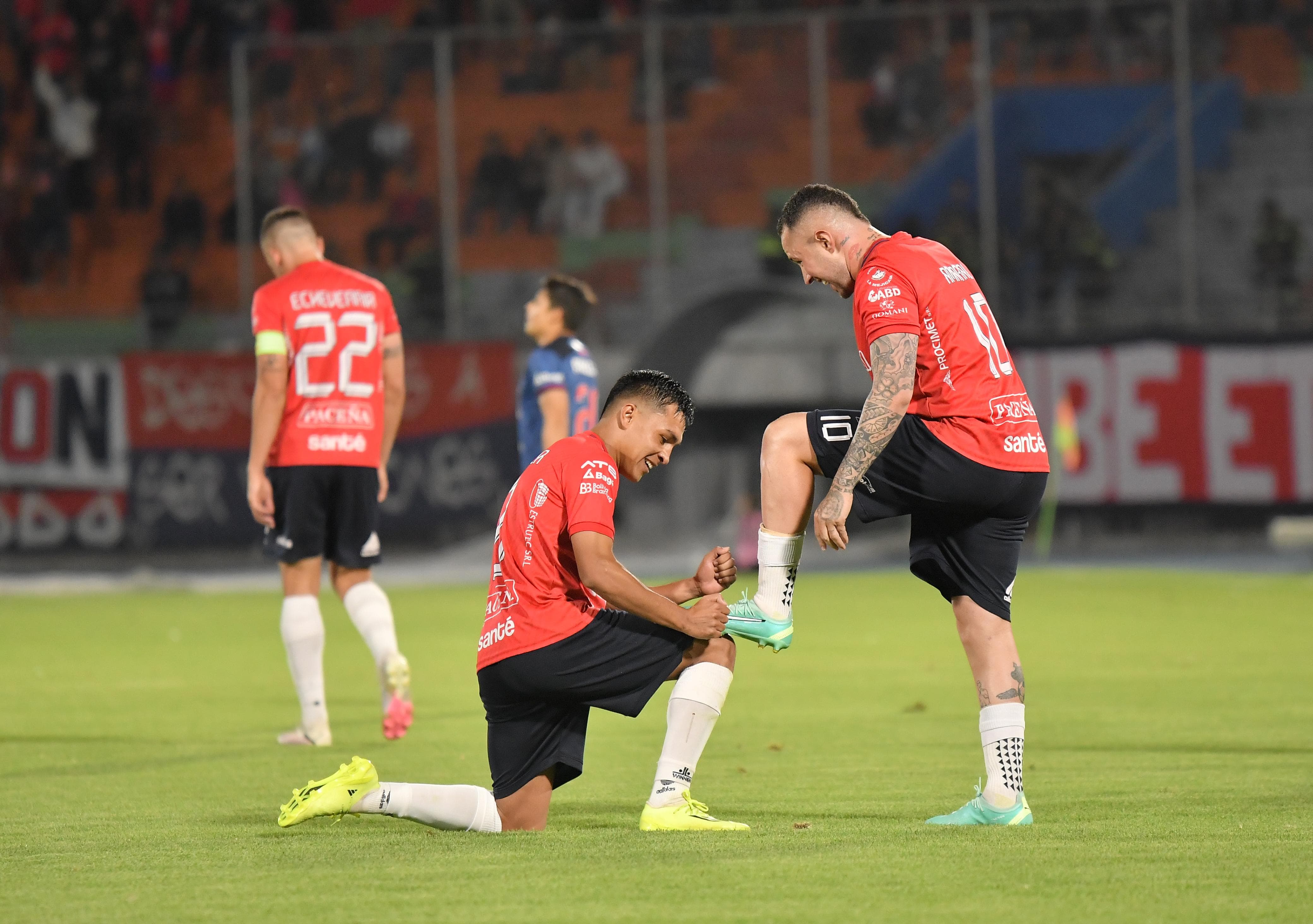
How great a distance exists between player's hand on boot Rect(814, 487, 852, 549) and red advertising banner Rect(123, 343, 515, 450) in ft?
47.9

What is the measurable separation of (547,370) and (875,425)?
419cm

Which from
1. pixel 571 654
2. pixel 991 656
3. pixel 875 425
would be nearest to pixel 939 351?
pixel 875 425

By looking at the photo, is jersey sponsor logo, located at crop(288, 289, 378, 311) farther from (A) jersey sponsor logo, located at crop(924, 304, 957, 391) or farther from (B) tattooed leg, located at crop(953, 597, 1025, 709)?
(B) tattooed leg, located at crop(953, 597, 1025, 709)

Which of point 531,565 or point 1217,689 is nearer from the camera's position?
point 531,565

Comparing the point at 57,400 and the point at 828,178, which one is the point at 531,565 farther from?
the point at 57,400

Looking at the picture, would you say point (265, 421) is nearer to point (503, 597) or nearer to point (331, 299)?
point (331, 299)

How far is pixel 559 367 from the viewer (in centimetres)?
920

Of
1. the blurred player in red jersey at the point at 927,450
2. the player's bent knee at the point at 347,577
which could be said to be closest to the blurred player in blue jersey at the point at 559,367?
the player's bent knee at the point at 347,577

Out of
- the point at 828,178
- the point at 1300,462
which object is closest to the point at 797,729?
the point at 828,178

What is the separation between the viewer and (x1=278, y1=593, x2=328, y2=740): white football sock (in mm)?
7578

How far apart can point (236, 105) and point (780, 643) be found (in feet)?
52.1

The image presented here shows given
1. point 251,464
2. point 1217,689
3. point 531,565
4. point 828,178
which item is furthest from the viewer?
point 828,178

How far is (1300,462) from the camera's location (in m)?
19.1

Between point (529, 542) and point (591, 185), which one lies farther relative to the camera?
point (591, 185)
